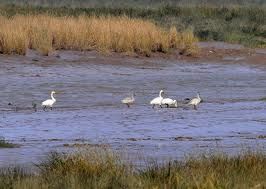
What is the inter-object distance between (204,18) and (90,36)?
1864cm

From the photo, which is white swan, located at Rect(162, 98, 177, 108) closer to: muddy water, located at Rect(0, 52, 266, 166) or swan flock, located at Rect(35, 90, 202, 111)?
swan flock, located at Rect(35, 90, 202, 111)

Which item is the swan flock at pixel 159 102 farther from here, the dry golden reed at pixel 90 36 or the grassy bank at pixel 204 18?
the grassy bank at pixel 204 18

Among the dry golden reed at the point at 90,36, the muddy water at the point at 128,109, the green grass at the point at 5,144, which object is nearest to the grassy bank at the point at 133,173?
the muddy water at the point at 128,109

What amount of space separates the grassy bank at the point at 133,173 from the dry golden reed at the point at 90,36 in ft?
55.1

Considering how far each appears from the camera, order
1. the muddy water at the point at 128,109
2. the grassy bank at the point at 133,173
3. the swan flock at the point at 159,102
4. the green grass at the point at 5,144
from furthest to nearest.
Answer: the swan flock at the point at 159,102, the muddy water at the point at 128,109, the green grass at the point at 5,144, the grassy bank at the point at 133,173

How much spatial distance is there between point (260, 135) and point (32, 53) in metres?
12.9

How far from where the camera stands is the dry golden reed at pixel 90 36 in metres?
27.4

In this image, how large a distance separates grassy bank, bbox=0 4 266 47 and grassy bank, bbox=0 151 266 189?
2482 cm

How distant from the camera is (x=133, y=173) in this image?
32.1 feet

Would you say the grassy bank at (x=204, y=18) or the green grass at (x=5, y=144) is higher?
the green grass at (x=5, y=144)

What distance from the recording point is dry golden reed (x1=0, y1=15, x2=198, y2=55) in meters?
27.4

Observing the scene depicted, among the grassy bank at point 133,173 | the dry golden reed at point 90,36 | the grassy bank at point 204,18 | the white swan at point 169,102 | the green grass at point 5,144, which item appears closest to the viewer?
the grassy bank at point 133,173

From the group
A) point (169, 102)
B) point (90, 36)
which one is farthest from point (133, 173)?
point (90, 36)

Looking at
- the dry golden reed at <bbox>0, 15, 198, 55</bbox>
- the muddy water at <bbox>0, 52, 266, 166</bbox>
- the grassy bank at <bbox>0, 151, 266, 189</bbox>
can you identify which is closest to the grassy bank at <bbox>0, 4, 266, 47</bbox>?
the dry golden reed at <bbox>0, 15, 198, 55</bbox>
